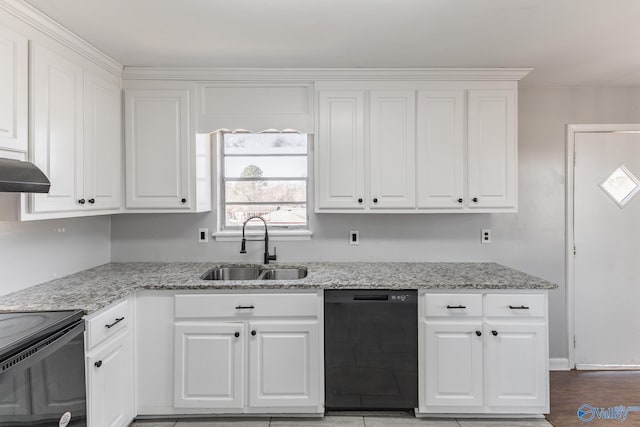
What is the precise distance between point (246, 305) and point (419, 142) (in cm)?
165

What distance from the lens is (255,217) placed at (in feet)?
10.0

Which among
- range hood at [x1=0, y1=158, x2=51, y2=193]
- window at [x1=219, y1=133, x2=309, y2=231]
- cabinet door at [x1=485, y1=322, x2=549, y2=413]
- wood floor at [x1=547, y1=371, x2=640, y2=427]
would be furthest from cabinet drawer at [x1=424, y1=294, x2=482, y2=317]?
range hood at [x1=0, y1=158, x2=51, y2=193]

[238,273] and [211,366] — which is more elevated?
[238,273]

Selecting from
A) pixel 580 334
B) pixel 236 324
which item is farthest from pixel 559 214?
pixel 236 324

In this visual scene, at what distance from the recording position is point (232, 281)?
8.00 feet

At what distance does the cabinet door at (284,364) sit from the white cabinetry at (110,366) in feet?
2.39

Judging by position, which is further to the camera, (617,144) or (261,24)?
(617,144)

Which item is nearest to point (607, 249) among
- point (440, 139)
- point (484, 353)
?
point (484, 353)

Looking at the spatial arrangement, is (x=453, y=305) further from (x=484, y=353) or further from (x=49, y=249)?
(x=49, y=249)

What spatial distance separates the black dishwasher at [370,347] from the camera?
7.92 feet

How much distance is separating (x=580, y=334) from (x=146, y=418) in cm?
335

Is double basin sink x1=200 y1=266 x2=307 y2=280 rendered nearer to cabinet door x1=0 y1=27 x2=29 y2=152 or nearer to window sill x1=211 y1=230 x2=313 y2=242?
window sill x1=211 y1=230 x2=313 y2=242

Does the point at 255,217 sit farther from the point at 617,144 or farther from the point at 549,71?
the point at 617,144

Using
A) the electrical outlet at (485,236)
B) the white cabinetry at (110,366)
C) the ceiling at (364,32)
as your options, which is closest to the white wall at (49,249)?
the white cabinetry at (110,366)
